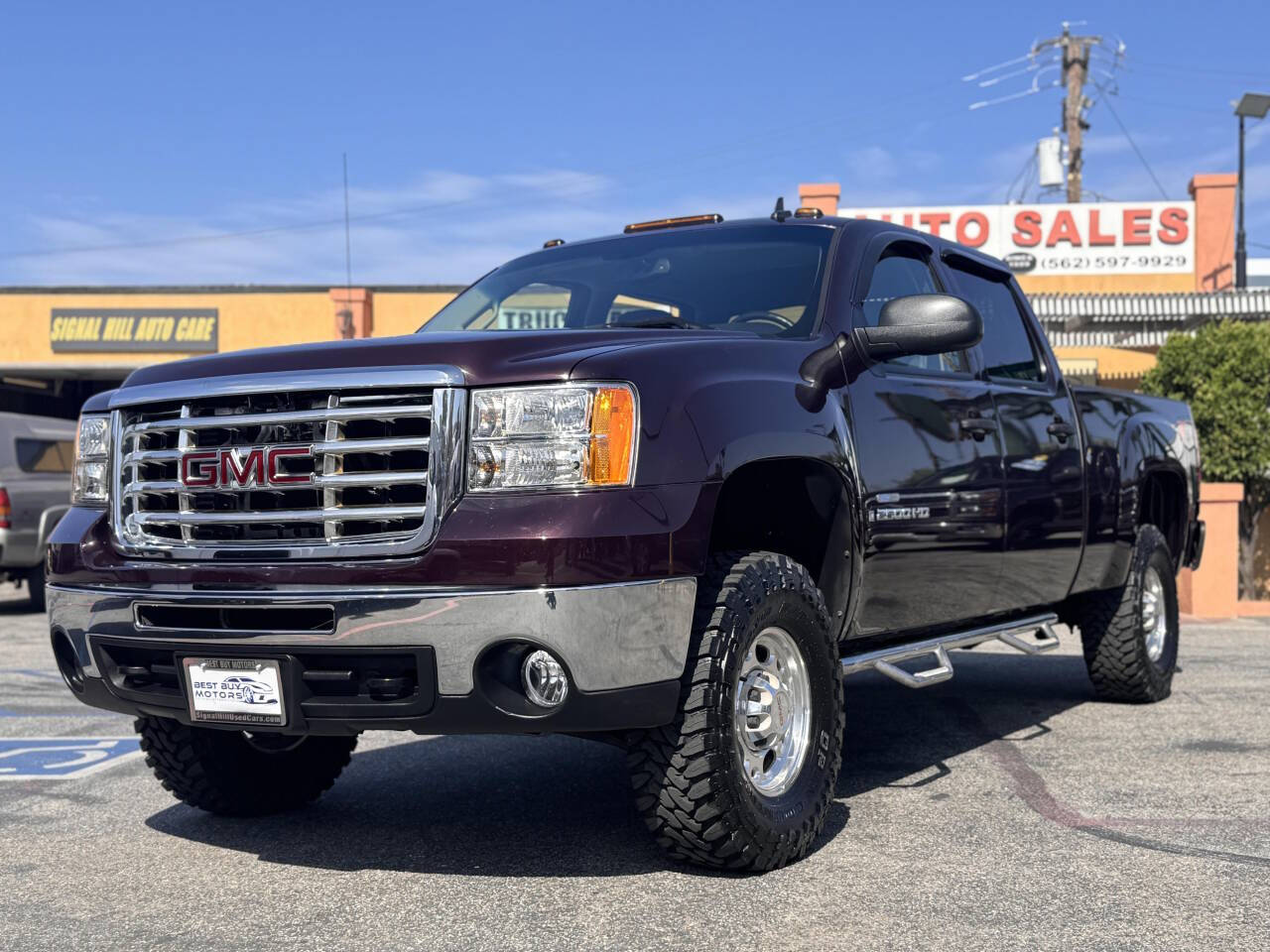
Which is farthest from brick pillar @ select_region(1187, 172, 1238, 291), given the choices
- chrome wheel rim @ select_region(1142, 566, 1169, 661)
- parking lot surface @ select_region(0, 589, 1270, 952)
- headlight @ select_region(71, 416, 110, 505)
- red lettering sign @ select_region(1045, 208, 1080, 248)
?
headlight @ select_region(71, 416, 110, 505)

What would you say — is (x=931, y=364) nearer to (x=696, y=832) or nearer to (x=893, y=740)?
(x=893, y=740)

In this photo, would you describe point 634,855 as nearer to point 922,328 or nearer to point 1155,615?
point 922,328

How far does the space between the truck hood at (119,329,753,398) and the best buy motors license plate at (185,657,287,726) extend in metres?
0.79

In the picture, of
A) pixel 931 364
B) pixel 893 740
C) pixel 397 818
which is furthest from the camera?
pixel 893 740

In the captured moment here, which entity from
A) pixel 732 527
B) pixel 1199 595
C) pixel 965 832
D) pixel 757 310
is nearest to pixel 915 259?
pixel 757 310

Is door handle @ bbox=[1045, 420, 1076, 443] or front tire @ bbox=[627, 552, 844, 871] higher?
door handle @ bbox=[1045, 420, 1076, 443]

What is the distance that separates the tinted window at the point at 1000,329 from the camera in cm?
605

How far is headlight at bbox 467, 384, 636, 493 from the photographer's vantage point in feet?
12.0

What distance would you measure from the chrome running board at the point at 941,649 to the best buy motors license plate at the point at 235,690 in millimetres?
1736

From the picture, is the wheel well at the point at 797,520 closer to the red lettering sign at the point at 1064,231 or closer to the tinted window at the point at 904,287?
the tinted window at the point at 904,287

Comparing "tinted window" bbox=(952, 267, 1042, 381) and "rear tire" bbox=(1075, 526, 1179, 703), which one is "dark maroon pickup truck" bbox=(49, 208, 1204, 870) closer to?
"tinted window" bbox=(952, 267, 1042, 381)

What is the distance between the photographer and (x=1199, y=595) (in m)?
13.4

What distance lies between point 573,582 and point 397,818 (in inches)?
68.9

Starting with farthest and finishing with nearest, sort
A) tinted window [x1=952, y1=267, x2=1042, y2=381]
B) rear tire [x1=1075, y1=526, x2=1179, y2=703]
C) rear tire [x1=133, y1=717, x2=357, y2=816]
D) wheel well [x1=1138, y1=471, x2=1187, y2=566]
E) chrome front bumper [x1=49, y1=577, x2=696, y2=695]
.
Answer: wheel well [x1=1138, y1=471, x2=1187, y2=566]
rear tire [x1=1075, y1=526, x2=1179, y2=703]
tinted window [x1=952, y1=267, x2=1042, y2=381]
rear tire [x1=133, y1=717, x2=357, y2=816]
chrome front bumper [x1=49, y1=577, x2=696, y2=695]
